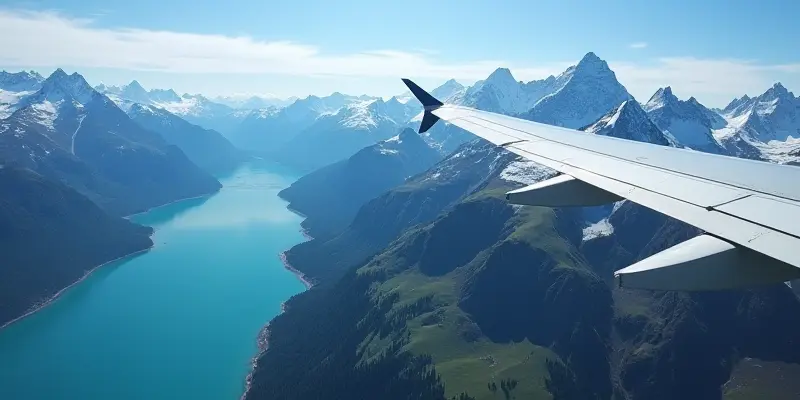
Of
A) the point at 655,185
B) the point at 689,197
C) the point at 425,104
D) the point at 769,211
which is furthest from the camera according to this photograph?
the point at 425,104

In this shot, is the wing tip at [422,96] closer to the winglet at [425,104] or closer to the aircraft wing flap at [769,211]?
the winglet at [425,104]

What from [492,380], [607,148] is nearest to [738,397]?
[492,380]

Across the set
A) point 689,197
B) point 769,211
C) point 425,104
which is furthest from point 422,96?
point 769,211

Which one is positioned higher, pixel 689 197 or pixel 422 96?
pixel 422 96

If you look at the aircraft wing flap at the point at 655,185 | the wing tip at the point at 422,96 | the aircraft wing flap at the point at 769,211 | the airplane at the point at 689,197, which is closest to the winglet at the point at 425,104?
the wing tip at the point at 422,96

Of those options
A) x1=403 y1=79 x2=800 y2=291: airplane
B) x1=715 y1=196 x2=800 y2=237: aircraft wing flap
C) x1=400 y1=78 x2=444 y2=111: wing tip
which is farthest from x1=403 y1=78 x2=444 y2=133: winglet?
x1=715 y1=196 x2=800 y2=237: aircraft wing flap

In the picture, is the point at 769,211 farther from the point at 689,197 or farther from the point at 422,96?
the point at 422,96
